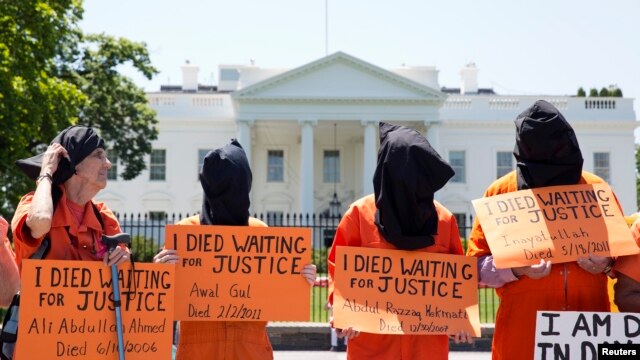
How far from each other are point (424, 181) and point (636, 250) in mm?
1118

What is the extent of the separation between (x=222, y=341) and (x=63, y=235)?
1.00 m

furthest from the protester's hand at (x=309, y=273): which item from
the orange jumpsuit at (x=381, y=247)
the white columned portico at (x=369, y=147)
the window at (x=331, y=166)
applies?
the window at (x=331, y=166)

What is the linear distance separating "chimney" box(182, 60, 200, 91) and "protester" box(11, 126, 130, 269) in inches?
1973

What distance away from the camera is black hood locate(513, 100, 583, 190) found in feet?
12.2

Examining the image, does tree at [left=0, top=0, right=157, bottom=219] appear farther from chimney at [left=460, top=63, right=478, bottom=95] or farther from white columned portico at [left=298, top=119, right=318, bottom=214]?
chimney at [left=460, top=63, right=478, bottom=95]

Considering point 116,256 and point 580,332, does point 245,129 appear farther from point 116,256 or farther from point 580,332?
point 580,332

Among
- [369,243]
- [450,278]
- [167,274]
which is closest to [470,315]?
[450,278]

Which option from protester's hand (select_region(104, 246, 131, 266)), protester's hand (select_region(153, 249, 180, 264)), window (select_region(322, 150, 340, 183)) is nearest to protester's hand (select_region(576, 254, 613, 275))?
protester's hand (select_region(153, 249, 180, 264))

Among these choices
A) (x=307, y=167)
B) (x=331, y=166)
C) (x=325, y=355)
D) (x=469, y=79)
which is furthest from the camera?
(x=469, y=79)

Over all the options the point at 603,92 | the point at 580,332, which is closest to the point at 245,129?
the point at 603,92

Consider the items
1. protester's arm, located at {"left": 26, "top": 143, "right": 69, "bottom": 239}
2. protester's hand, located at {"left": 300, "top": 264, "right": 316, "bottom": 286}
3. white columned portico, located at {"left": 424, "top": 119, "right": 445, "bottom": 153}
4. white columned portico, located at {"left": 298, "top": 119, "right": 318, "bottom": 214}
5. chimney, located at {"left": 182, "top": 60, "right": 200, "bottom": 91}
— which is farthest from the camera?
chimney, located at {"left": 182, "top": 60, "right": 200, "bottom": 91}

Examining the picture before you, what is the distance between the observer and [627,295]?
3732 millimetres

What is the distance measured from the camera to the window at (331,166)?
4750 centimetres

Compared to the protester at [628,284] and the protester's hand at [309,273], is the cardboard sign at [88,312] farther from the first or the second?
the protester at [628,284]
